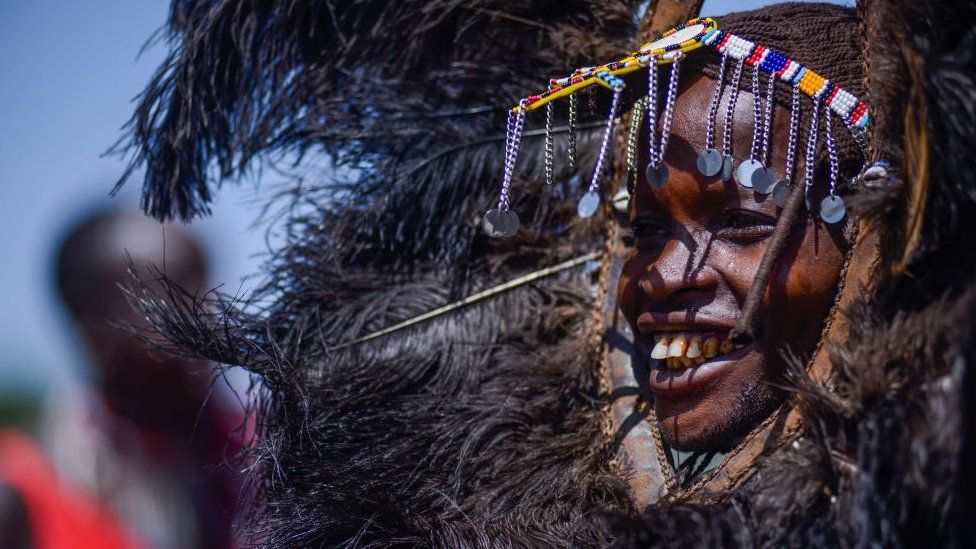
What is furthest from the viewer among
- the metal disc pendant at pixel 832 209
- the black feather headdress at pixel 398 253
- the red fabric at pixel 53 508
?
the red fabric at pixel 53 508

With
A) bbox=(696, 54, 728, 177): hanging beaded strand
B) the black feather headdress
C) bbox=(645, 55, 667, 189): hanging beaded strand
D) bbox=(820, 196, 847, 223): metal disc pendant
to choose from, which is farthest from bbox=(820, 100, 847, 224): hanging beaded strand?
the black feather headdress

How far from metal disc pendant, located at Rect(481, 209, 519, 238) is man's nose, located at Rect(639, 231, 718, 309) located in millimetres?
310

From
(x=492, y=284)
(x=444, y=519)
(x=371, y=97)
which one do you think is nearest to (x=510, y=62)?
(x=371, y=97)

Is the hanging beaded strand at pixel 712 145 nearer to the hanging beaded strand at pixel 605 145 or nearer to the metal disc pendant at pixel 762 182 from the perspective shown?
the metal disc pendant at pixel 762 182

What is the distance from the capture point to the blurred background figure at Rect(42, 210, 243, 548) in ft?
11.0

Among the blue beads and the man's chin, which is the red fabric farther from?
the blue beads

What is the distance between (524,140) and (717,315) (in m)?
0.98

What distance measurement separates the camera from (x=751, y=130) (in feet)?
6.25

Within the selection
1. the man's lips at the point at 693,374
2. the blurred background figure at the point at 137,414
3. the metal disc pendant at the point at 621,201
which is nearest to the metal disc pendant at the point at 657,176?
the man's lips at the point at 693,374

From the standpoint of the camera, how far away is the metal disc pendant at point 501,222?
2.05m

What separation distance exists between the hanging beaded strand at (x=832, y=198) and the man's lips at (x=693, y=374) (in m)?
0.27

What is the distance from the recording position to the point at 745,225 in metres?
1.91

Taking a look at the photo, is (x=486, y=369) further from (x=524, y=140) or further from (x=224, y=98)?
(x=224, y=98)

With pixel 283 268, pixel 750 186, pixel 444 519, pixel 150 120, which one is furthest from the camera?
pixel 283 268
